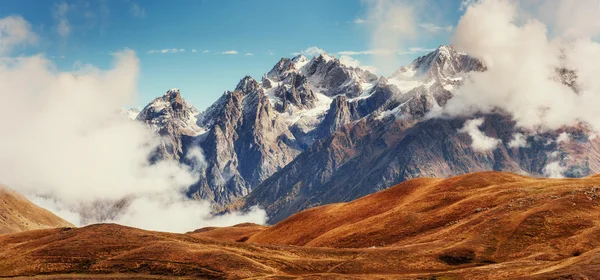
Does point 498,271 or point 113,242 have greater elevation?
point 113,242

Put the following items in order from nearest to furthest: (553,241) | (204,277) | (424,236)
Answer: (204,277) < (553,241) < (424,236)

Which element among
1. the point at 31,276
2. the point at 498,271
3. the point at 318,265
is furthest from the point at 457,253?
the point at 31,276

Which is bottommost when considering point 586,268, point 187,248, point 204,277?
point 586,268

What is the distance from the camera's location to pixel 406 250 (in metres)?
105

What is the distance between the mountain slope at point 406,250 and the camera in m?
91.0

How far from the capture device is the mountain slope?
9100 cm

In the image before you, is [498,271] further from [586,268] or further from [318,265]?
[318,265]

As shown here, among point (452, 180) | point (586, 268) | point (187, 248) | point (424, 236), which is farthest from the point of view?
point (452, 180)

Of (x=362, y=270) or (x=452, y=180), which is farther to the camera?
(x=452, y=180)

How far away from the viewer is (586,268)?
240ft

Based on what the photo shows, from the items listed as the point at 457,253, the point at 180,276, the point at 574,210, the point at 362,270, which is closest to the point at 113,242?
the point at 180,276

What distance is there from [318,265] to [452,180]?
3298 inches

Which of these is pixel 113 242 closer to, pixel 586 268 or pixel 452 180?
pixel 586 268

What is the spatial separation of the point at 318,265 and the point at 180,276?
25.1 m
